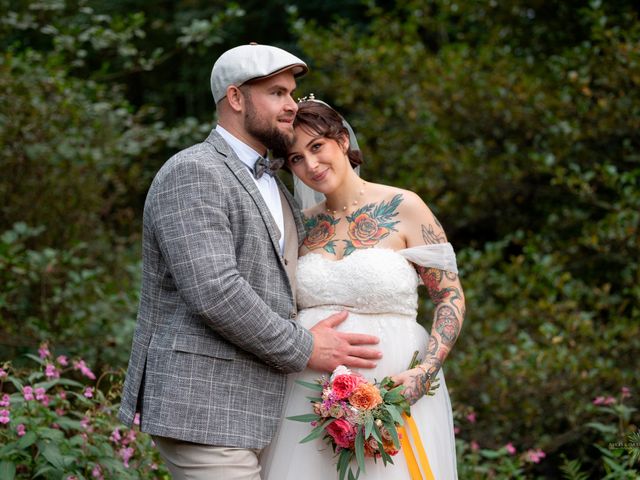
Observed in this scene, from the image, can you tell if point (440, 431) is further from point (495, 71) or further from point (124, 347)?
point (495, 71)

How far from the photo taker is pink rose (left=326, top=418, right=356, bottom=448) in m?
2.76

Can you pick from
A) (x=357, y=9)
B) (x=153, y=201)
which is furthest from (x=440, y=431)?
(x=357, y=9)

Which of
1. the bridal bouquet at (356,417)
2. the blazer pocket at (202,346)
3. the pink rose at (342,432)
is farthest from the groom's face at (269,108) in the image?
the pink rose at (342,432)

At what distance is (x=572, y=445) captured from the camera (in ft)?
17.1

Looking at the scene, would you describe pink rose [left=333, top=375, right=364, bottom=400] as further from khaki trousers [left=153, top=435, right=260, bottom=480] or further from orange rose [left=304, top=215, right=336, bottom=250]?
orange rose [left=304, top=215, right=336, bottom=250]

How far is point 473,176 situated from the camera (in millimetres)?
6652

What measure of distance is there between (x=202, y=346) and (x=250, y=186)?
0.56 m

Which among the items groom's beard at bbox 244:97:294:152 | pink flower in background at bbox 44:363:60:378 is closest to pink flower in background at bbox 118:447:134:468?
pink flower in background at bbox 44:363:60:378

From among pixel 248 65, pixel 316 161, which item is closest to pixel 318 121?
pixel 316 161

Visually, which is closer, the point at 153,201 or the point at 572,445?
the point at 153,201

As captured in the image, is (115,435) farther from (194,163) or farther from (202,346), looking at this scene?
(194,163)

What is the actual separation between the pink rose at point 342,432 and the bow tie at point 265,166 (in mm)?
894

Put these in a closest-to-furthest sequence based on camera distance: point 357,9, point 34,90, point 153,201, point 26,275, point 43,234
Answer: point 153,201 < point 26,275 < point 34,90 < point 43,234 < point 357,9

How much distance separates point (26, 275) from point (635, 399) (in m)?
3.85
